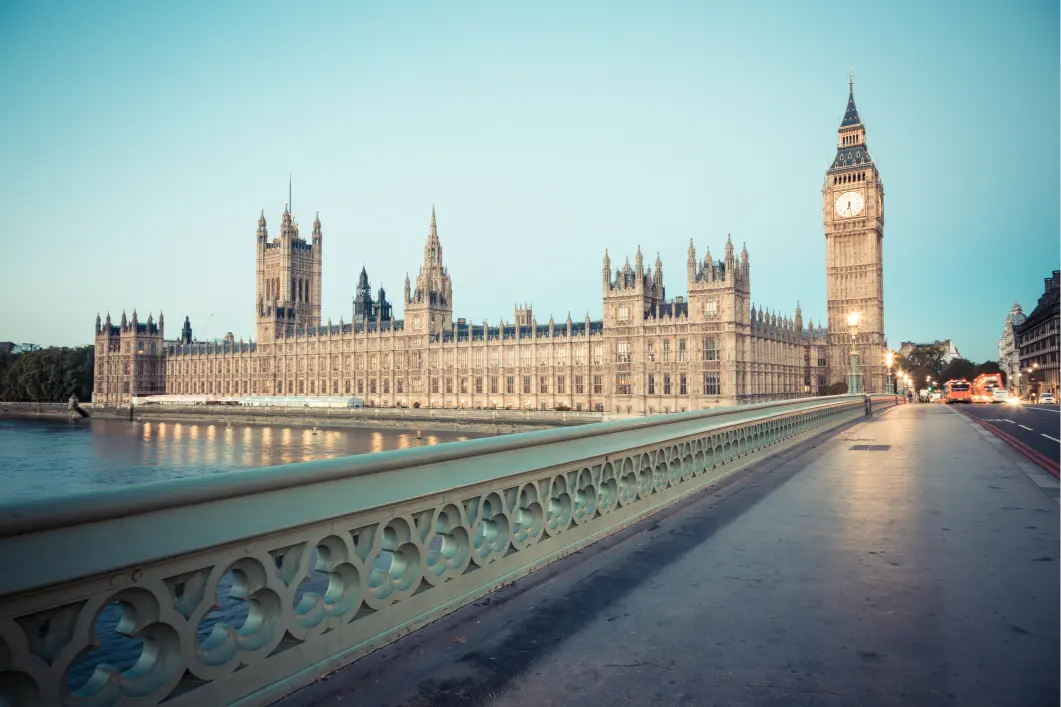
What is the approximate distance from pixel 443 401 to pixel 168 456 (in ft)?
137

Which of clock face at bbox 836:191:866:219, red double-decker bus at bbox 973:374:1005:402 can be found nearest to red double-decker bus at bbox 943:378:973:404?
red double-decker bus at bbox 973:374:1005:402

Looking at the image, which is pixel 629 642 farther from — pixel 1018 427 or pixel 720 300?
pixel 720 300

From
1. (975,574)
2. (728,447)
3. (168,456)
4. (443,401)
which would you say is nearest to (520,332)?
(443,401)

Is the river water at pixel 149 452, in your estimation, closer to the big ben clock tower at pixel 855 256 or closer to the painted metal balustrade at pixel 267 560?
the painted metal balustrade at pixel 267 560

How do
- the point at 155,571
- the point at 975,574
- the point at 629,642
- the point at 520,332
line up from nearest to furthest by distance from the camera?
1. the point at 155,571
2. the point at 629,642
3. the point at 975,574
4. the point at 520,332

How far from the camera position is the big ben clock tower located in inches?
3920

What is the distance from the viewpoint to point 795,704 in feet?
11.1

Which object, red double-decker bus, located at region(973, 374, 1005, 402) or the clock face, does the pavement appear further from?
the clock face

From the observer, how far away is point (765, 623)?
4.54 metres

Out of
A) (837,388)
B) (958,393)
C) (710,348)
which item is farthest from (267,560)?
(837,388)

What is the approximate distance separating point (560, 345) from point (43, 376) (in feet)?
362

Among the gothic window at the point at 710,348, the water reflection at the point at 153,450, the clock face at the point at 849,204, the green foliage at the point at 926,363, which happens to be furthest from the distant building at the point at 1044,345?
the water reflection at the point at 153,450

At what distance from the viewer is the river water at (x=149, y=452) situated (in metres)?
29.3

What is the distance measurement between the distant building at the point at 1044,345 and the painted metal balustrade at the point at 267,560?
339ft
